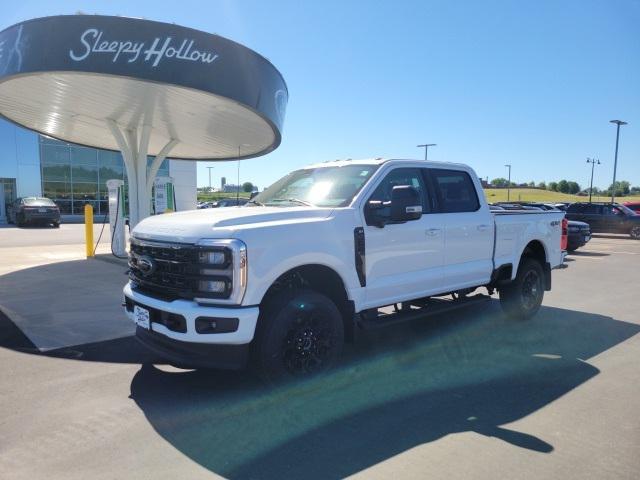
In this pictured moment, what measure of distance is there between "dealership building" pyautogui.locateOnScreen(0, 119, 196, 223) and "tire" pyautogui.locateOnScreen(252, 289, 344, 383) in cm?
3009

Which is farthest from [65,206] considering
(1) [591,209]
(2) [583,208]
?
(1) [591,209]

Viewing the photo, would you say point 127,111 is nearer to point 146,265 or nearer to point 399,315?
point 146,265

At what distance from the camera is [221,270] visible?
382cm

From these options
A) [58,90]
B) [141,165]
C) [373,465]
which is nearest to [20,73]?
[58,90]

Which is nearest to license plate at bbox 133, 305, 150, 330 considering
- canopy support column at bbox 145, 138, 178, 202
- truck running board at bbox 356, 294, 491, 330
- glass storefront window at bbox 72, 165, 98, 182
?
truck running board at bbox 356, 294, 491, 330

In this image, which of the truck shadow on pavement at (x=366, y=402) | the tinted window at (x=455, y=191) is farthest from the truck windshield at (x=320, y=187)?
the truck shadow on pavement at (x=366, y=402)

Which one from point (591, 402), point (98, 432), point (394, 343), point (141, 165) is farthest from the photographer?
point (141, 165)

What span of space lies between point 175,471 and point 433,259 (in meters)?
3.42

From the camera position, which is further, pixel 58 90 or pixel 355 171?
pixel 58 90

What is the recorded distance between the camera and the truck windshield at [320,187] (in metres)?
4.99

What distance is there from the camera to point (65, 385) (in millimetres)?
4477

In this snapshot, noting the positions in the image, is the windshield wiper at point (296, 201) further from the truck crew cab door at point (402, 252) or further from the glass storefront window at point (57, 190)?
the glass storefront window at point (57, 190)

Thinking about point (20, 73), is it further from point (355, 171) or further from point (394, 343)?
point (394, 343)

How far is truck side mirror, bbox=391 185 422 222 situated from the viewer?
4645mm
